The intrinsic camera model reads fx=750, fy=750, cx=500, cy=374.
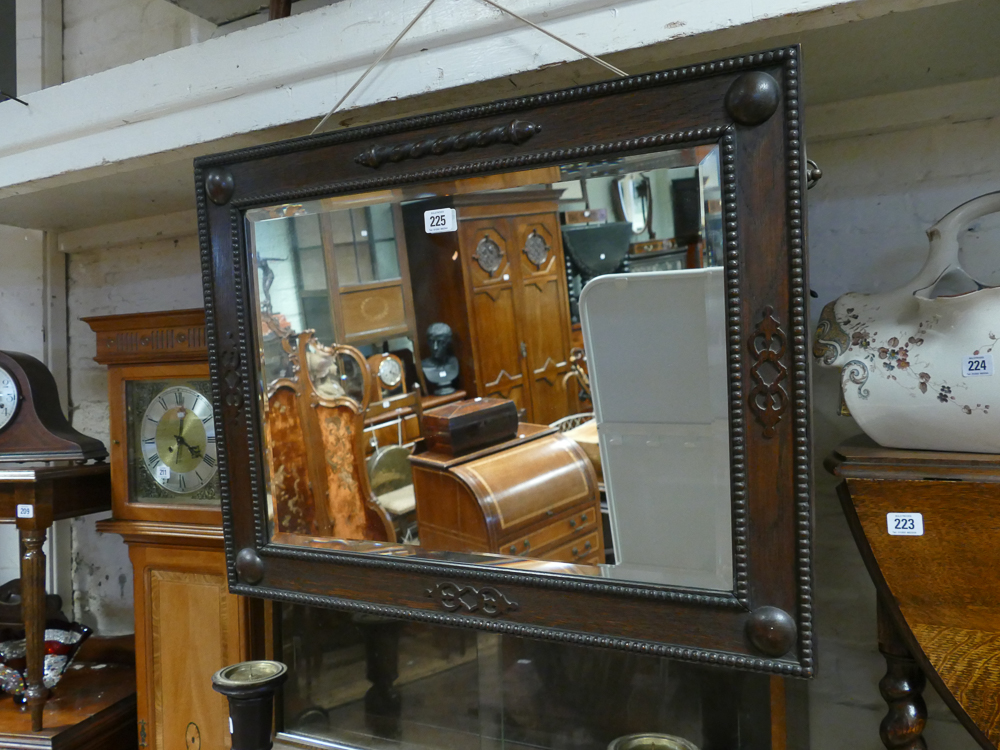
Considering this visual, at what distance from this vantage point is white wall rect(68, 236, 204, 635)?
2.07 m

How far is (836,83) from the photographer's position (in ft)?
3.77

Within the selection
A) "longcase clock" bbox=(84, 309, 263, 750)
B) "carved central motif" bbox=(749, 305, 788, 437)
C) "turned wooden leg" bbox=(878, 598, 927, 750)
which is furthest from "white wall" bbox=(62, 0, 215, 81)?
"turned wooden leg" bbox=(878, 598, 927, 750)

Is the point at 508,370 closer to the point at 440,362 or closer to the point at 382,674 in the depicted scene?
the point at 440,362

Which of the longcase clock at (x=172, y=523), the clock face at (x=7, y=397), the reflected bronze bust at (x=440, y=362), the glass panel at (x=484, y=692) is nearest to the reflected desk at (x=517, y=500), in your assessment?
the reflected bronze bust at (x=440, y=362)

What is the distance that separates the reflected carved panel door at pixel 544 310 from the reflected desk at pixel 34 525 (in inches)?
48.9

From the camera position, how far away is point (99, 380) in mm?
2127

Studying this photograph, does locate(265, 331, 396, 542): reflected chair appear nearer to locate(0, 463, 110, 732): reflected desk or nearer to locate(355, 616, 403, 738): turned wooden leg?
locate(355, 616, 403, 738): turned wooden leg

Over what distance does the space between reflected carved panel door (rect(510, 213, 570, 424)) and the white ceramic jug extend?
37cm

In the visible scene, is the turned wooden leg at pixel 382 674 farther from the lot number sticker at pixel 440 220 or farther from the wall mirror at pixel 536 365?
the lot number sticker at pixel 440 220

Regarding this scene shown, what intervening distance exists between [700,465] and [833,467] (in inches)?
8.8

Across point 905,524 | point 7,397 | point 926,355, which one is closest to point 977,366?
point 926,355

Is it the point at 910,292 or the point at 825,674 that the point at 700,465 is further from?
the point at 825,674

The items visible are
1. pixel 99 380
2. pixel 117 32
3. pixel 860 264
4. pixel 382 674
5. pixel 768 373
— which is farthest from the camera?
pixel 99 380

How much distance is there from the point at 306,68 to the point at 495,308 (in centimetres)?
50
